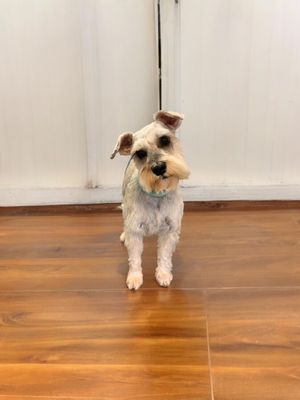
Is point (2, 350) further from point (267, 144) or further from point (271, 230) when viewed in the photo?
point (267, 144)

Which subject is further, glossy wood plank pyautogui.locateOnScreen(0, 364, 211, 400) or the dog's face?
the dog's face

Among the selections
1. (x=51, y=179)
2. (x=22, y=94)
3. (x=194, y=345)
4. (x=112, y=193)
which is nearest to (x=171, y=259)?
(x=194, y=345)

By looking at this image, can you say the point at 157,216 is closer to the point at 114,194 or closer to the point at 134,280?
the point at 134,280

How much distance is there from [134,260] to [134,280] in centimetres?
7

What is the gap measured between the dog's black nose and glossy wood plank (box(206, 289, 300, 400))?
50cm

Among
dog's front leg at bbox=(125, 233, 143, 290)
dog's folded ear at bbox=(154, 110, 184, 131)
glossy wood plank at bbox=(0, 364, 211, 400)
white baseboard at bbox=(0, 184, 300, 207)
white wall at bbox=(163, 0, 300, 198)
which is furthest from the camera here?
white baseboard at bbox=(0, 184, 300, 207)

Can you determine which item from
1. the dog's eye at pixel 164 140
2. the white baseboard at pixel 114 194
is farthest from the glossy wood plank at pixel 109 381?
the white baseboard at pixel 114 194

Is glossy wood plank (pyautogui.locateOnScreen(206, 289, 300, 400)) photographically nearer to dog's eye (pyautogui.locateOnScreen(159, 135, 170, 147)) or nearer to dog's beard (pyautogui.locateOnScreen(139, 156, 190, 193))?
dog's beard (pyautogui.locateOnScreen(139, 156, 190, 193))

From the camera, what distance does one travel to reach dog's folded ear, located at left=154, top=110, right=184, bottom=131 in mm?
1664

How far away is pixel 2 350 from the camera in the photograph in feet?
4.95

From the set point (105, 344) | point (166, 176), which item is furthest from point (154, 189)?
point (105, 344)

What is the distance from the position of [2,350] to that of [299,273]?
3.57 ft

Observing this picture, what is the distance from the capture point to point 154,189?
1.63 meters

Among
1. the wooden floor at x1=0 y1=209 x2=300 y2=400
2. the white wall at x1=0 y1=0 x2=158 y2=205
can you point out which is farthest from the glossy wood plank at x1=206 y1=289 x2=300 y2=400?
the white wall at x1=0 y1=0 x2=158 y2=205
